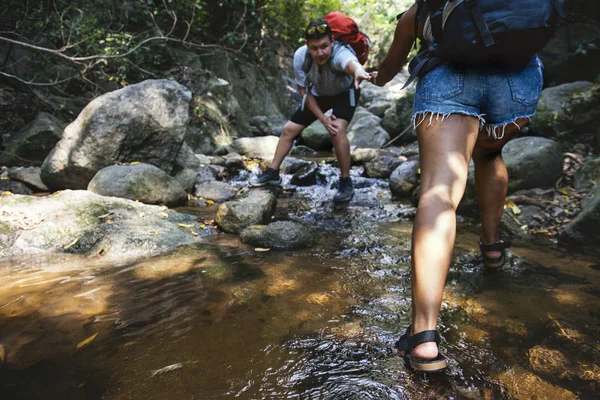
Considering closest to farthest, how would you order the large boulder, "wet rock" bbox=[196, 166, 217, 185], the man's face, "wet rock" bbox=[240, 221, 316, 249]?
"wet rock" bbox=[240, 221, 316, 249] < the man's face < the large boulder < "wet rock" bbox=[196, 166, 217, 185]

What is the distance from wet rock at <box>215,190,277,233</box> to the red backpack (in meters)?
1.96

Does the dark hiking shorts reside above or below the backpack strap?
below

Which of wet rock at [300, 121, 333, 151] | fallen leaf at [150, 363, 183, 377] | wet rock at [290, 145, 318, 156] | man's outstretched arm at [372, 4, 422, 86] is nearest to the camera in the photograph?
fallen leaf at [150, 363, 183, 377]

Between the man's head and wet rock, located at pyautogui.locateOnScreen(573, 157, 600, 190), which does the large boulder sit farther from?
wet rock, located at pyautogui.locateOnScreen(573, 157, 600, 190)

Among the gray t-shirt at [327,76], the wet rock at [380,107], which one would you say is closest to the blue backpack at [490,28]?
the gray t-shirt at [327,76]

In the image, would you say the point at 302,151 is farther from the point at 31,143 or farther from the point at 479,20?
the point at 479,20

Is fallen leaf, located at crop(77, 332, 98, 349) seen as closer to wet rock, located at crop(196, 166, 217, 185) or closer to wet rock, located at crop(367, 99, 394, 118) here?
wet rock, located at crop(196, 166, 217, 185)

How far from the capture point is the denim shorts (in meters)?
1.51

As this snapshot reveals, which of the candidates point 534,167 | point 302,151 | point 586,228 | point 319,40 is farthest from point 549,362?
point 302,151

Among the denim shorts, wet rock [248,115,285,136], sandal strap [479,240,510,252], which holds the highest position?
the denim shorts

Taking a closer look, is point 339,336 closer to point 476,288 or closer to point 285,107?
point 476,288

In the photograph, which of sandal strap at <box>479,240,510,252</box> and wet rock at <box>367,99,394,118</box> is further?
wet rock at <box>367,99,394,118</box>

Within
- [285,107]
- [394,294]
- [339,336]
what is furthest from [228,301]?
[285,107]

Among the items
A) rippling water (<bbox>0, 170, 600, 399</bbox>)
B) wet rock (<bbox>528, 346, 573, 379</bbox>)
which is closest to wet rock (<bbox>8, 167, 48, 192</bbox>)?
rippling water (<bbox>0, 170, 600, 399</bbox>)
